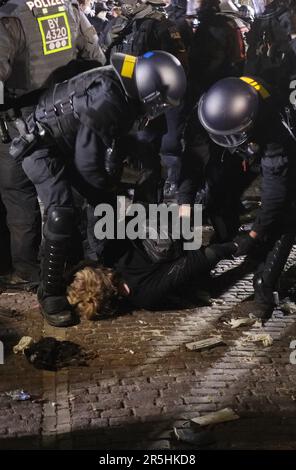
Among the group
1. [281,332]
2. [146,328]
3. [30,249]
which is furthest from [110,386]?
[30,249]

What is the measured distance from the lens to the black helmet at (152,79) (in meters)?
4.99

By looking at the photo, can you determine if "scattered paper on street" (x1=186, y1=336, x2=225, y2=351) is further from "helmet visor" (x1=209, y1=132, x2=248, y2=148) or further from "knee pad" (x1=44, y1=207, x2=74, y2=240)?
"helmet visor" (x1=209, y1=132, x2=248, y2=148)

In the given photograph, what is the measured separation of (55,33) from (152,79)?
3.79 feet

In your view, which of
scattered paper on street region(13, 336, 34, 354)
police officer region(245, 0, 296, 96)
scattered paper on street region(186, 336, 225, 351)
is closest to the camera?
scattered paper on street region(13, 336, 34, 354)

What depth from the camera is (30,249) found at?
607 centimetres

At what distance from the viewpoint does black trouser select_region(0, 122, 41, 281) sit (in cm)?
584

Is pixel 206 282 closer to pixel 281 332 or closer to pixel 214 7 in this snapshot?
pixel 281 332

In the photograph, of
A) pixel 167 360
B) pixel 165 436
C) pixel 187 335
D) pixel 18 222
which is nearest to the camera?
pixel 165 436

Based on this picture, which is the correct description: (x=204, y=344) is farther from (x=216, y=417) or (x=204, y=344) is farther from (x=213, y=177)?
(x=213, y=177)

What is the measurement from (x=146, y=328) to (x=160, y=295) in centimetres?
31

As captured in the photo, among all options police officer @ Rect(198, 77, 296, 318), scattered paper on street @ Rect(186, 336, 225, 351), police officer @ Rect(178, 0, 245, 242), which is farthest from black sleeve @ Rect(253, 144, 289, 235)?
police officer @ Rect(178, 0, 245, 242)

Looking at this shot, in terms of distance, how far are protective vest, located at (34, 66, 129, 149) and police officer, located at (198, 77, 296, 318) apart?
0.80 metres

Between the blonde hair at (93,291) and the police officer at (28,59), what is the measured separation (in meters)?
0.83

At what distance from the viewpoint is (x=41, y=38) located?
550 centimetres
